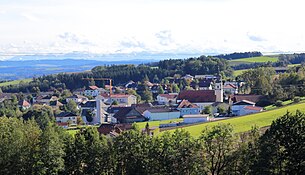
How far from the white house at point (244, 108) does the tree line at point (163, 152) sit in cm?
2534

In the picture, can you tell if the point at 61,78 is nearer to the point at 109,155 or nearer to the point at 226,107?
the point at 226,107

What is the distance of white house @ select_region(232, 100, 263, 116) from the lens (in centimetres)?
4955

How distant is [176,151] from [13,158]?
8.57 metres

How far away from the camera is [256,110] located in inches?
1929

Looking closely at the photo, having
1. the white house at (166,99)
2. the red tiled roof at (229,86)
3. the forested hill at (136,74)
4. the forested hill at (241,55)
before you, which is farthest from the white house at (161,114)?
the forested hill at (241,55)

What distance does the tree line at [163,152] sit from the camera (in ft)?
70.3

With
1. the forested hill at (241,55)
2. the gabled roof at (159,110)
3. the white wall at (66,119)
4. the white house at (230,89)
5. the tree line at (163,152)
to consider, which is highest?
the forested hill at (241,55)

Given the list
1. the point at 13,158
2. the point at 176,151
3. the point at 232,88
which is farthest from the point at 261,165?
the point at 232,88

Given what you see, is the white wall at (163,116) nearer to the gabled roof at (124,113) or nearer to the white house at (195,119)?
the gabled roof at (124,113)

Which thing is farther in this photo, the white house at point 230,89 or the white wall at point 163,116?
the white house at point 230,89

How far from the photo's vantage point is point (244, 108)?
50.8m

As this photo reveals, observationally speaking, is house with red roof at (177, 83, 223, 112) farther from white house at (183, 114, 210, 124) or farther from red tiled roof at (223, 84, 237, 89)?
red tiled roof at (223, 84, 237, 89)

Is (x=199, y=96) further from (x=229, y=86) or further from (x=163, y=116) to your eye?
(x=229, y=86)

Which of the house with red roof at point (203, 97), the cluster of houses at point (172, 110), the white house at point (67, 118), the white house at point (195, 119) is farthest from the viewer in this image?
the house with red roof at point (203, 97)
